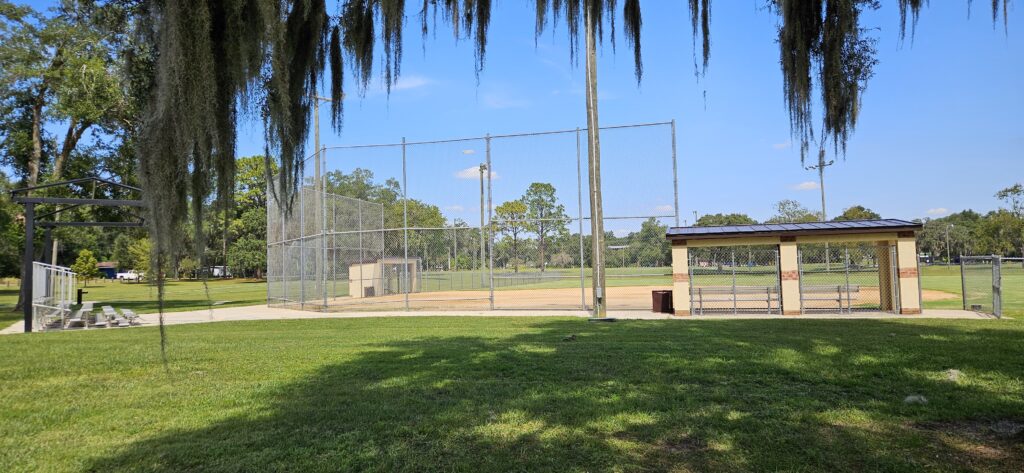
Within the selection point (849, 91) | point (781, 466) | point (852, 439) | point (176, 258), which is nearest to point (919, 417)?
point (852, 439)

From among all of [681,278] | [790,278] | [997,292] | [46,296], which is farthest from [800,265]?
[46,296]

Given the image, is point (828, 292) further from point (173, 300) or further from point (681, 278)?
point (173, 300)

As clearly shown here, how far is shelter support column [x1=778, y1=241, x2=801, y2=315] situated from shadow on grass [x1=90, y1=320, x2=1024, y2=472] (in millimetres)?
6555

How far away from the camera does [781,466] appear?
3432 millimetres

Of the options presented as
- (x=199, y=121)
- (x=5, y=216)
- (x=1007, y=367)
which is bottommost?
(x=1007, y=367)

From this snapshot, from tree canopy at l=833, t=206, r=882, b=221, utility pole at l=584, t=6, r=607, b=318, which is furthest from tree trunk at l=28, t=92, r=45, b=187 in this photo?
tree canopy at l=833, t=206, r=882, b=221

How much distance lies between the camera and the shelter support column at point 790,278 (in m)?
14.6

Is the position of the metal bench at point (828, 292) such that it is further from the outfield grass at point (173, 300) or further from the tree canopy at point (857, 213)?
the tree canopy at point (857, 213)

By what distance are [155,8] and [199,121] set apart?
1.31 ft

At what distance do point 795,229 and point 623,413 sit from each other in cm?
1186

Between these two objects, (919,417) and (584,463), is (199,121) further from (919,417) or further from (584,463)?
(919,417)

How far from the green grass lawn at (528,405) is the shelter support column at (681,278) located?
583cm

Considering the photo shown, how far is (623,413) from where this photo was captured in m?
4.62

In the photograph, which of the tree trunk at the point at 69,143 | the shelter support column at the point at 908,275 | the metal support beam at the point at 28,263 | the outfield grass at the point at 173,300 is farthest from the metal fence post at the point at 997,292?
the tree trunk at the point at 69,143
